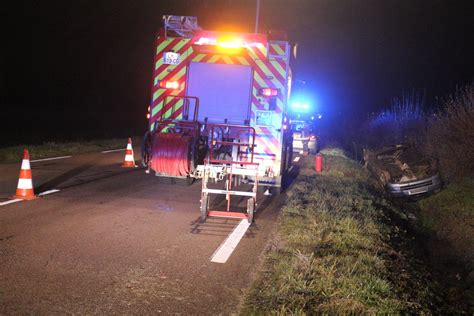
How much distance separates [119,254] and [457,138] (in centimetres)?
1139

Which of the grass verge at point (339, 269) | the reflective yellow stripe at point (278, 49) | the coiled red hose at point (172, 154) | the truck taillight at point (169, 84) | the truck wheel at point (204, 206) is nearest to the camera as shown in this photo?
the grass verge at point (339, 269)

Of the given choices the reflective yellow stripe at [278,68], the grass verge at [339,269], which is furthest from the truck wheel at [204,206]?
the reflective yellow stripe at [278,68]

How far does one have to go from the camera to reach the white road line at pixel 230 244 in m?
5.91

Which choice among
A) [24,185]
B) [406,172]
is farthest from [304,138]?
[24,185]

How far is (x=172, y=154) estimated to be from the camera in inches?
324

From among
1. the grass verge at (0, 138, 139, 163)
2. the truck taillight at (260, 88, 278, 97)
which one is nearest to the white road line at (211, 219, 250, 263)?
the truck taillight at (260, 88, 278, 97)

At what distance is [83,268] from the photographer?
5219 millimetres

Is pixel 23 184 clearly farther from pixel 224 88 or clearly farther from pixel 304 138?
pixel 304 138

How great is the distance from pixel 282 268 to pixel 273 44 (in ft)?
17.5

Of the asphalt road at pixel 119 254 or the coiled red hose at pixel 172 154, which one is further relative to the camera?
the coiled red hose at pixel 172 154

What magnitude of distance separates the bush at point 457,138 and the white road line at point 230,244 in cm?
837

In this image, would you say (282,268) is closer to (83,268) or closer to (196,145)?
(83,268)

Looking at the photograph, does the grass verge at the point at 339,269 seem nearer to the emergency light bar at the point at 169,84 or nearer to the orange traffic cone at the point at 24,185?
the emergency light bar at the point at 169,84

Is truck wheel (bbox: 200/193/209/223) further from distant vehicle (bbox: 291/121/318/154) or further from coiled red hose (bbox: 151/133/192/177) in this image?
distant vehicle (bbox: 291/121/318/154)
